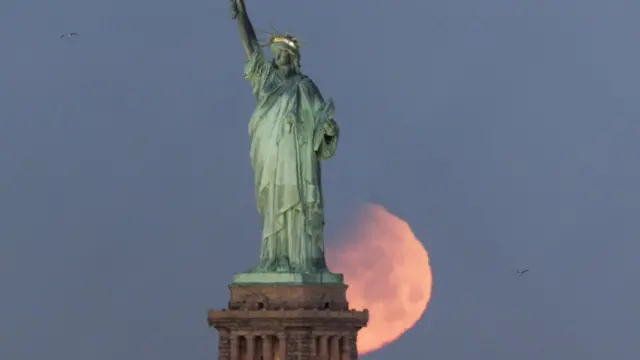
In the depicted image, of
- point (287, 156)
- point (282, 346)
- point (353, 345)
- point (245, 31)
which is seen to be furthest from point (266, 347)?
point (245, 31)

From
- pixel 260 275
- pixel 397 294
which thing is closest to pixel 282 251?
pixel 260 275

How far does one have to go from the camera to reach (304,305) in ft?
157

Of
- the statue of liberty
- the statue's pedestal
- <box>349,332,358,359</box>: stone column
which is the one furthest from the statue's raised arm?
<box>349,332,358,359</box>: stone column

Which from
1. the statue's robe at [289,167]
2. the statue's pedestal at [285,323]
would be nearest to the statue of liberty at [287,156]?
the statue's robe at [289,167]

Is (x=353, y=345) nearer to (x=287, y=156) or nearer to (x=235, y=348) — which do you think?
(x=235, y=348)

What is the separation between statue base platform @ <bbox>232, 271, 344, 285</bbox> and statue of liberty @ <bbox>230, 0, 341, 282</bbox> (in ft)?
0.42

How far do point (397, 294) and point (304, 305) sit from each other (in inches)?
169

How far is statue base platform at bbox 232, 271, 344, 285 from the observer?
48.2 metres

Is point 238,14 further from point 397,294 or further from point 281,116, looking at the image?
point 397,294

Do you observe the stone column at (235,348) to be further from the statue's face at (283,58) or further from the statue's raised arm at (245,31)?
the statue's raised arm at (245,31)

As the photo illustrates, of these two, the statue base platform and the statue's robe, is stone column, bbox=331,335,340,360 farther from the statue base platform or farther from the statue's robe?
the statue's robe

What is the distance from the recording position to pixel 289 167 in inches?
1934

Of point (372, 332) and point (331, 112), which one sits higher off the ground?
point (331, 112)

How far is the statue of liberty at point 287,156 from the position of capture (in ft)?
161
